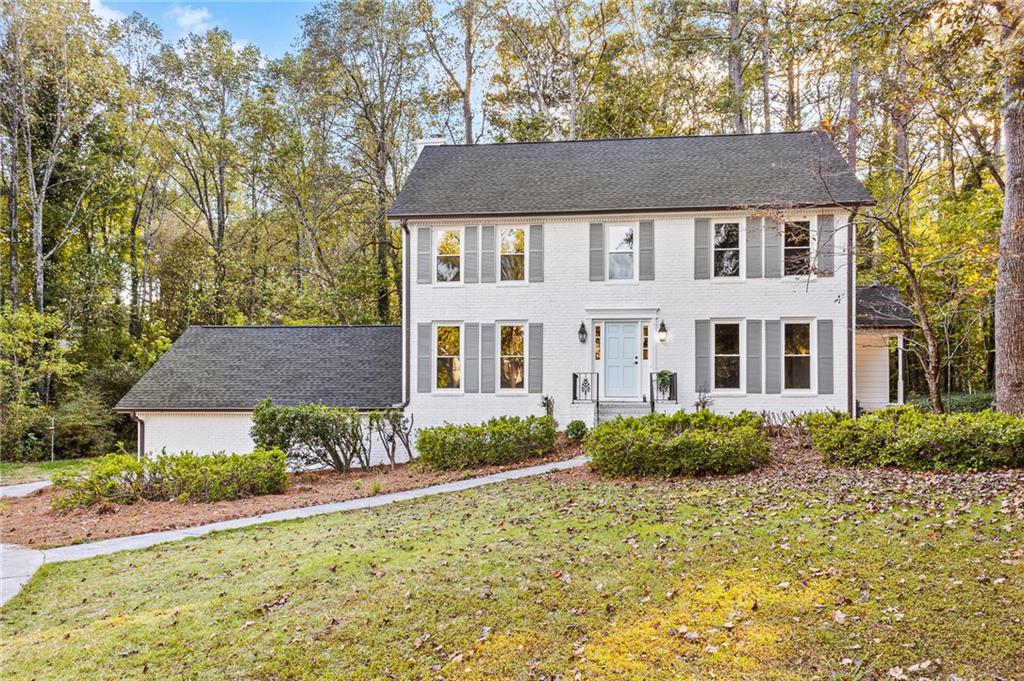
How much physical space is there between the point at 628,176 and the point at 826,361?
658 cm

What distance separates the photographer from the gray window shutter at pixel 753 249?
1426 cm

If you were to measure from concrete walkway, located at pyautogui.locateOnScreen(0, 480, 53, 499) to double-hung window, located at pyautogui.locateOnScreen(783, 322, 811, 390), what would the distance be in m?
16.2

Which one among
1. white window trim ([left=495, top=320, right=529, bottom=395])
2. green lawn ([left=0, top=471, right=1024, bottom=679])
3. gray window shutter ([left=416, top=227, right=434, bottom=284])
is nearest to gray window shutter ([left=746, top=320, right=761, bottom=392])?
white window trim ([left=495, top=320, right=529, bottom=395])

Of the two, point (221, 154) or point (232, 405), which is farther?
point (221, 154)

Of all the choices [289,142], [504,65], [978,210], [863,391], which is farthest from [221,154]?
[978,210]

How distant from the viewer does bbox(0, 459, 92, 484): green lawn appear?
47.9 feet

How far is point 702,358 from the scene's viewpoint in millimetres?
14391

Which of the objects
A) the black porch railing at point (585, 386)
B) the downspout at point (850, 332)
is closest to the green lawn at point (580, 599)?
the downspout at point (850, 332)

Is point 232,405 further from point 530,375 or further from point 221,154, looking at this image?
point 221,154

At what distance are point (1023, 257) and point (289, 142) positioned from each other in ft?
72.6

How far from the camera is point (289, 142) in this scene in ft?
75.5

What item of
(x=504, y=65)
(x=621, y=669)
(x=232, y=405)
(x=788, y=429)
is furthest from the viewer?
(x=504, y=65)

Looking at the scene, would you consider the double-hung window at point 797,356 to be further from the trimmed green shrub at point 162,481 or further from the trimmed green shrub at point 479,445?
the trimmed green shrub at point 162,481

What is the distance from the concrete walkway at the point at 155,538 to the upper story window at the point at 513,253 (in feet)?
19.5
